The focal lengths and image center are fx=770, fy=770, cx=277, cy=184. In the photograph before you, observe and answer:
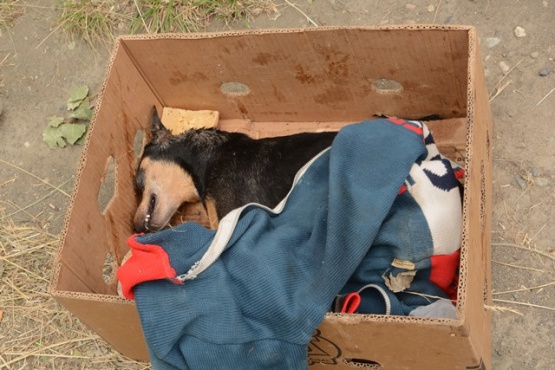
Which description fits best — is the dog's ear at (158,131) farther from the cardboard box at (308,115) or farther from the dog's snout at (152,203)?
the dog's snout at (152,203)

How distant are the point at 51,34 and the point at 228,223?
243 centimetres

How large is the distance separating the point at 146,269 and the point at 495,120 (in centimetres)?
199

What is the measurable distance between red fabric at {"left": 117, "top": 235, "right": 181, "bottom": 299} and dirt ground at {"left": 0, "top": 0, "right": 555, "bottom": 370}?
1050 mm

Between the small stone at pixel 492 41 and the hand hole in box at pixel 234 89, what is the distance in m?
1.26

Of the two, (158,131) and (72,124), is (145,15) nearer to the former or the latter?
(72,124)

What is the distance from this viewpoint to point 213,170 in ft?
12.6

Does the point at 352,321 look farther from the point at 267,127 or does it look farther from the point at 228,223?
the point at 267,127

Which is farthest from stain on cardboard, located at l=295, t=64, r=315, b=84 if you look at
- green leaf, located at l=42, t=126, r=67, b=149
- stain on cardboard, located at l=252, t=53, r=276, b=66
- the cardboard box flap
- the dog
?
green leaf, located at l=42, t=126, r=67, b=149

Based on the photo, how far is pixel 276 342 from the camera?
2602 millimetres

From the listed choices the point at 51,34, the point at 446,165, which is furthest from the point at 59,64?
the point at 446,165

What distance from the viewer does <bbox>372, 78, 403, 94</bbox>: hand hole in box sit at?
3600mm

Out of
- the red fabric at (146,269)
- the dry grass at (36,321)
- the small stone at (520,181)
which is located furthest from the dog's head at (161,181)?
the small stone at (520,181)

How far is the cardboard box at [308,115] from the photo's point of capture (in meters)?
2.62

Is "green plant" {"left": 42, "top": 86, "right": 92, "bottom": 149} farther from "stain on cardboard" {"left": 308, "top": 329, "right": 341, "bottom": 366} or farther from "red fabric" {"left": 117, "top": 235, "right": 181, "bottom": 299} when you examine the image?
"stain on cardboard" {"left": 308, "top": 329, "right": 341, "bottom": 366}
